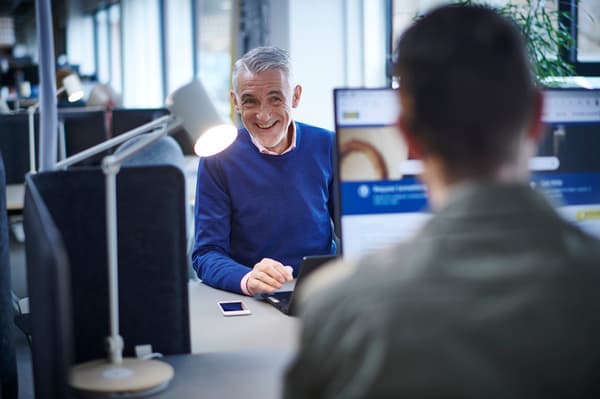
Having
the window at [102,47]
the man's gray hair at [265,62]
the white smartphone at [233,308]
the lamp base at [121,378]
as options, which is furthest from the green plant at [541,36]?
the window at [102,47]

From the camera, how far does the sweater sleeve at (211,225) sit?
7.14 feet

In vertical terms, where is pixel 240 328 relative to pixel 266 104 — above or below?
below

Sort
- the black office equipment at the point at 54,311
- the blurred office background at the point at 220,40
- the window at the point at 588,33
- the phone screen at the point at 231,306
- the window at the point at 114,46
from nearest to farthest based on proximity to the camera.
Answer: the black office equipment at the point at 54,311 < the phone screen at the point at 231,306 < the window at the point at 588,33 < the blurred office background at the point at 220,40 < the window at the point at 114,46

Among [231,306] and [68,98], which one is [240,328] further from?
[68,98]

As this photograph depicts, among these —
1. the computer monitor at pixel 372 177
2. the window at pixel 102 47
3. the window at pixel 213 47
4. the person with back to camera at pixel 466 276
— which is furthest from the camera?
the window at pixel 102 47

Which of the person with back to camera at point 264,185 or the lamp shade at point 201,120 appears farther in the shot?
the person with back to camera at point 264,185

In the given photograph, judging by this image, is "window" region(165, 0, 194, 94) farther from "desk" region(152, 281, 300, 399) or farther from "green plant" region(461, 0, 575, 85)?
"desk" region(152, 281, 300, 399)

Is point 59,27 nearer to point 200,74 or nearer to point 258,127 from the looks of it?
point 200,74

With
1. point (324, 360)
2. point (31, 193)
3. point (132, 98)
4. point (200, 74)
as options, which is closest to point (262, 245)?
point (31, 193)

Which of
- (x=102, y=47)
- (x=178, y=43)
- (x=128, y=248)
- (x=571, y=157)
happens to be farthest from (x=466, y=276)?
(x=102, y=47)

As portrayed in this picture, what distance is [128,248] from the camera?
1.55m

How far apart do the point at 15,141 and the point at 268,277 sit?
2.97 meters

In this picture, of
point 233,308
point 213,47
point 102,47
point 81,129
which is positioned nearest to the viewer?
point 233,308

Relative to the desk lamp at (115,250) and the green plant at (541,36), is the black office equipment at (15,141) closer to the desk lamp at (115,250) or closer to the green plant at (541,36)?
the green plant at (541,36)
